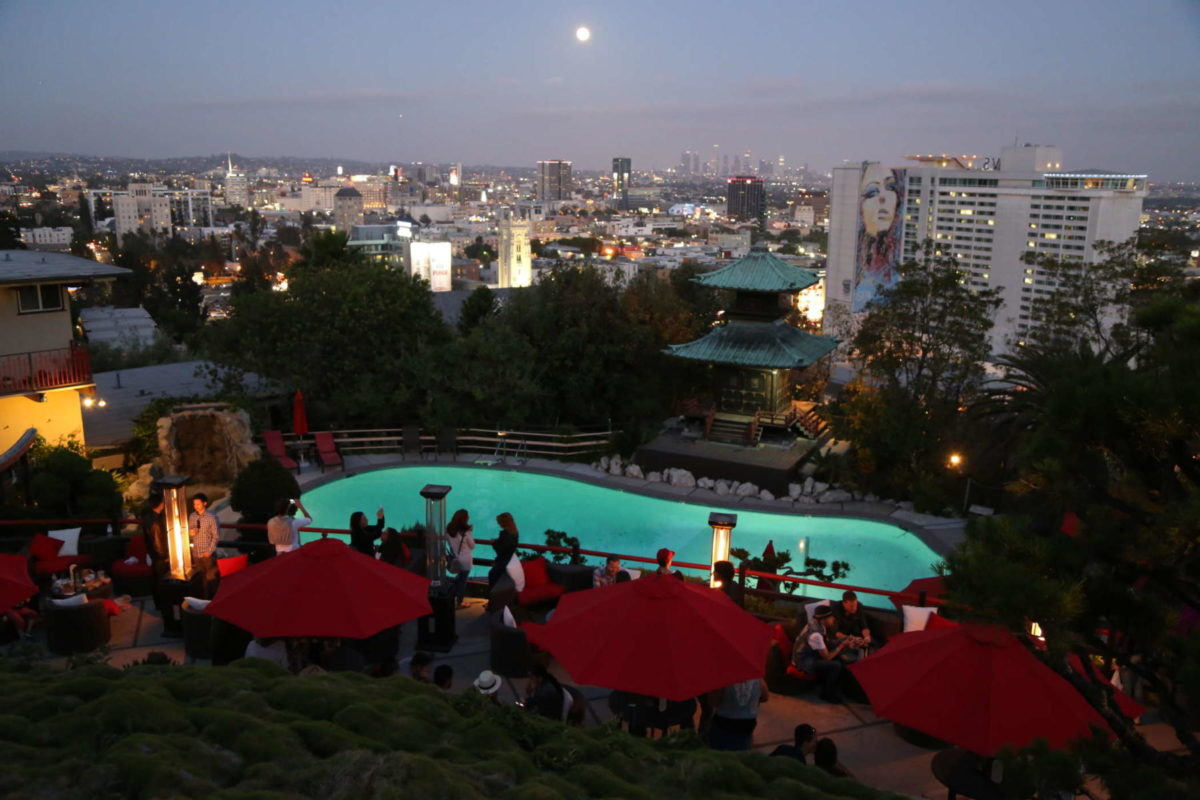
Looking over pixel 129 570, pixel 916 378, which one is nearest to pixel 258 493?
pixel 129 570

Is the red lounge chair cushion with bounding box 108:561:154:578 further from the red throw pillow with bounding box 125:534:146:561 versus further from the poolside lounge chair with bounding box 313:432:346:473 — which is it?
the poolside lounge chair with bounding box 313:432:346:473

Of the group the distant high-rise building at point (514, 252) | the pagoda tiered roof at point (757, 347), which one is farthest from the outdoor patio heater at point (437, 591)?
the distant high-rise building at point (514, 252)

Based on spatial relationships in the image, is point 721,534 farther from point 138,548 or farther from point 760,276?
point 760,276

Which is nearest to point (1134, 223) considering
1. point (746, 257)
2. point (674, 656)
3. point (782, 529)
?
point (746, 257)

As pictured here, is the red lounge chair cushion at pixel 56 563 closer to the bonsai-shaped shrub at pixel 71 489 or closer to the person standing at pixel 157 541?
the person standing at pixel 157 541

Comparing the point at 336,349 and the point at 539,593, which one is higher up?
the point at 336,349

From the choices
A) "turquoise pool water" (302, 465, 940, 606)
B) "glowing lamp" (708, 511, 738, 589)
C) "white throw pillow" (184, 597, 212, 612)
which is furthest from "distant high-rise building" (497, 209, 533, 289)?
"white throw pillow" (184, 597, 212, 612)

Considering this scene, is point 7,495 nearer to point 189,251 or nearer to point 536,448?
point 536,448
